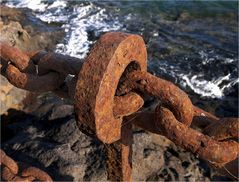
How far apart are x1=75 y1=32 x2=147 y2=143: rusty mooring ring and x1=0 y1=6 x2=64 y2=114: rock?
319 cm

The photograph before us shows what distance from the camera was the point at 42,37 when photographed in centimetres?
735

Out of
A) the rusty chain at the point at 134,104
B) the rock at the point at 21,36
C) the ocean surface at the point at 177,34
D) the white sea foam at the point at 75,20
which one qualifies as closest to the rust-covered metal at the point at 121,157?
the rusty chain at the point at 134,104

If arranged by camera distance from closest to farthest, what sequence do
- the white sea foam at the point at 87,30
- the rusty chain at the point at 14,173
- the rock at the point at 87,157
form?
1. the rusty chain at the point at 14,173
2. the rock at the point at 87,157
3. the white sea foam at the point at 87,30

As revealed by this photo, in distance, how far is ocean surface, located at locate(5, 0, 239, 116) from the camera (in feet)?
20.6

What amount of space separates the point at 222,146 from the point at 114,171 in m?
0.48

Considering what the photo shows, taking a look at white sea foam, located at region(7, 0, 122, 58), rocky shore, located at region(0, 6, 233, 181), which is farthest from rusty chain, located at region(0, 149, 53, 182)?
white sea foam, located at region(7, 0, 122, 58)

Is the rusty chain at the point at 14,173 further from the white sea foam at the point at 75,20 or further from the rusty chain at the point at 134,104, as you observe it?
the white sea foam at the point at 75,20

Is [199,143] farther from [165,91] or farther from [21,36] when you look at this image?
[21,36]

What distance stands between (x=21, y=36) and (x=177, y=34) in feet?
11.8

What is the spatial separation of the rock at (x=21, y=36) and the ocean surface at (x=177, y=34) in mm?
246

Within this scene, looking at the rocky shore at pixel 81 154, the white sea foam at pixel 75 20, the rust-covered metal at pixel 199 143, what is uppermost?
the rust-covered metal at pixel 199 143

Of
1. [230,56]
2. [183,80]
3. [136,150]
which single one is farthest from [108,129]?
[230,56]

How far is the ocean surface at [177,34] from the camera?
20.6 feet

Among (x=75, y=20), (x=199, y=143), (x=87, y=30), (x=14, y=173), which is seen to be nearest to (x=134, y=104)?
(x=199, y=143)
